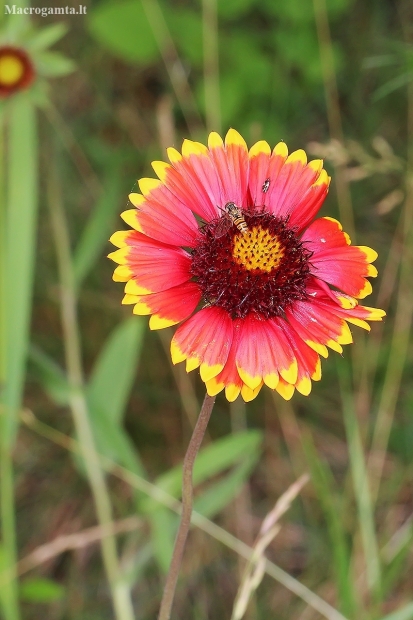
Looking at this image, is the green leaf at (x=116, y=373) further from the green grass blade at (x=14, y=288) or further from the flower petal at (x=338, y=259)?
the flower petal at (x=338, y=259)

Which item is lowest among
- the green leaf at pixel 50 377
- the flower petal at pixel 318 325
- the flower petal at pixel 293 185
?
the green leaf at pixel 50 377

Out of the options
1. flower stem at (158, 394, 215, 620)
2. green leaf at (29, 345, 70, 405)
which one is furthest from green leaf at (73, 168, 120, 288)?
flower stem at (158, 394, 215, 620)

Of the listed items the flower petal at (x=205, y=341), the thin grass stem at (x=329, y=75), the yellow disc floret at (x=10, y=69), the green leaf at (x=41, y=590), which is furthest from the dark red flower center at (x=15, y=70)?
the green leaf at (x=41, y=590)

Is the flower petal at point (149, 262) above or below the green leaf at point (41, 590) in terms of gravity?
above

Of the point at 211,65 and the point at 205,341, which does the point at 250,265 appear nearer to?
the point at 205,341

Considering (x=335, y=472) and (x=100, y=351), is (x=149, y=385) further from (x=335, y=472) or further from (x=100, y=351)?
(x=335, y=472)

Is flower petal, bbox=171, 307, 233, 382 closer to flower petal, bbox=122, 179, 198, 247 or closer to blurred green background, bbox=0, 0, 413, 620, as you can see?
flower petal, bbox=122, 179, 198, 247

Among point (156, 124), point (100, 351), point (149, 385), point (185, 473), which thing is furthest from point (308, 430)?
point (185, 473)

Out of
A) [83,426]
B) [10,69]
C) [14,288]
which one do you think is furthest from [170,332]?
[10,69]
